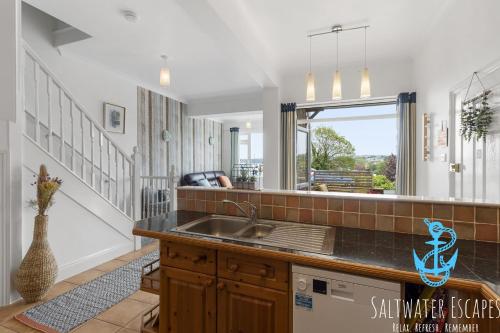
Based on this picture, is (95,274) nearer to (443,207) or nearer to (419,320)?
(419,320)

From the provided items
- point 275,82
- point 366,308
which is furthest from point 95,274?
point 275,82

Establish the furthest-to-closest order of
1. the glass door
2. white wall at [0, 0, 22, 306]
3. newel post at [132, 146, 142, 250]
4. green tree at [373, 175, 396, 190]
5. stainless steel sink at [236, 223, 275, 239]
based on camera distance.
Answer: green tree at [373, 175, 396, 190] < the glass door < newel post at [132, 146, 142, 250] < white wall at [0, 0, 22, 306] < stainless steel sink at [236, 223, 275, 239]

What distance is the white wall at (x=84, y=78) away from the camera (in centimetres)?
307

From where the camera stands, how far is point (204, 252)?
137cm

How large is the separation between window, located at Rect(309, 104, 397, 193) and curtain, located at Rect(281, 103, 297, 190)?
0.70 m

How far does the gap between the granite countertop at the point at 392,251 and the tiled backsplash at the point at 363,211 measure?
58 mm

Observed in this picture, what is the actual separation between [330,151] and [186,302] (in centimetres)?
481

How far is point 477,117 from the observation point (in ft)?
6.07

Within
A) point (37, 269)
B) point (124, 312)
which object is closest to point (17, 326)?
point (37, 269)

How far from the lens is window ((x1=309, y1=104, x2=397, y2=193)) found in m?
4.78

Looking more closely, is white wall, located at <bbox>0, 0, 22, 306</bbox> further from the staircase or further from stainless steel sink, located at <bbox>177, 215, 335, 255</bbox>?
stainless steel sink, located at <bbox>177, 215, 335, 255</bbox>

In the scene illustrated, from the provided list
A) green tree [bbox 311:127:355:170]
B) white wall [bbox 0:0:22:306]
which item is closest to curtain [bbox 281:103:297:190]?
green tree [bbox 311:127:355:170]

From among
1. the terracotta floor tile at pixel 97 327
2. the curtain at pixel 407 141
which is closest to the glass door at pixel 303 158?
the curtain at pixel 407 141

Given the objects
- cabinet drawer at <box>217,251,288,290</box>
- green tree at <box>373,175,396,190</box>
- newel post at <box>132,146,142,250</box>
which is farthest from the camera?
green tree at <box>373,175,396,190</box>
